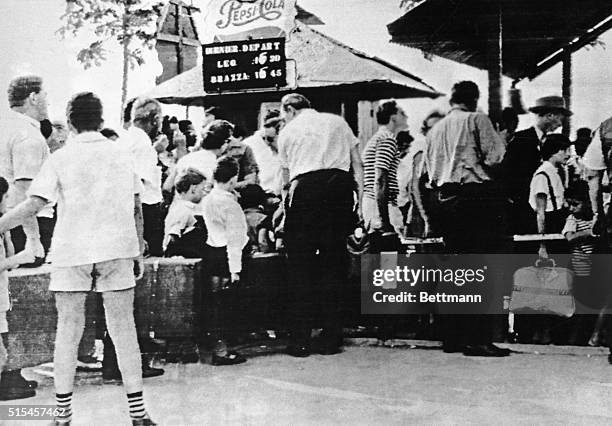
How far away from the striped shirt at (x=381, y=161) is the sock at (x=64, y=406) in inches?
74.4

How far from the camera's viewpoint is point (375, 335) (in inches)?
138

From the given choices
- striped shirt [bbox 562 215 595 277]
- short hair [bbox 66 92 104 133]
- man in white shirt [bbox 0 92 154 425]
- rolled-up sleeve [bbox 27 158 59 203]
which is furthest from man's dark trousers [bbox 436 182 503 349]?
rolled-up sleeve [bbox 27 158 59 203]

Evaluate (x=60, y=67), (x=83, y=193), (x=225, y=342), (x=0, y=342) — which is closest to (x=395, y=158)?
(x=225, y=342)

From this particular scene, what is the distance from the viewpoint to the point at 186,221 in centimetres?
362

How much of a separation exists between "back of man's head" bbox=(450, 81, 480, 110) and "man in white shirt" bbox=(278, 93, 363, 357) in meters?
0.55

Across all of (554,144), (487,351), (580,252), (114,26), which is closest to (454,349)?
(487,351)

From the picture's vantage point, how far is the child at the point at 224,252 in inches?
141

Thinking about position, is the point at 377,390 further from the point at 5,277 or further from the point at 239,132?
the point at 5,277

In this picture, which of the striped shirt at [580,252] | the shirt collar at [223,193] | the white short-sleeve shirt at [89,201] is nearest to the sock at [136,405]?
the white short-sleeve shirt at [89,201]

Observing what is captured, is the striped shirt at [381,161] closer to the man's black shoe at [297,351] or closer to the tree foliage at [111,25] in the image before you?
the man's black shoe at [297,351]

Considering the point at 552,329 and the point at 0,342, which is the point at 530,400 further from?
the point at 0,342

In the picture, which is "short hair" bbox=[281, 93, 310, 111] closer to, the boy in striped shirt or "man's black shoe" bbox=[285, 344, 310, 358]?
the boy in striped shirt

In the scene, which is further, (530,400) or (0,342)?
(0,342)

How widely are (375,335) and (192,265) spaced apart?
103 centimetres
